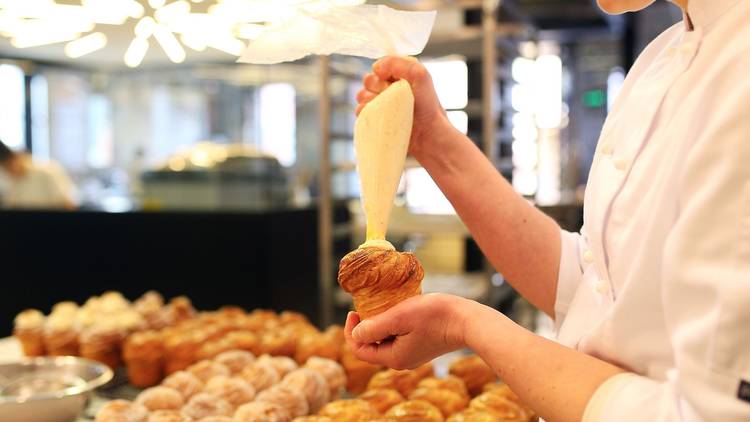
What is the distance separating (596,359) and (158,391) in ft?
3.35

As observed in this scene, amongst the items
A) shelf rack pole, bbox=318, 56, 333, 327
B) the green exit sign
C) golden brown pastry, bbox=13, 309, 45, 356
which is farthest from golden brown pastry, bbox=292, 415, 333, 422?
the green exit sign

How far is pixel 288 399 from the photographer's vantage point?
1497 mm

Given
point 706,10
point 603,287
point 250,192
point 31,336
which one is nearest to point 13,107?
point 250,192

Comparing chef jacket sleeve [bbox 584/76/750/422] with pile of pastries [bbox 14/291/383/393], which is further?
pile of pastries [bbox 14/291/383/393]

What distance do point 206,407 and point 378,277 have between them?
2.24ft

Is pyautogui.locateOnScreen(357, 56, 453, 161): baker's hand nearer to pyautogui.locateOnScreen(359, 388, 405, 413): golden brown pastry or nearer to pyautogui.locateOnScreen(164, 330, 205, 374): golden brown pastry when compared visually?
pyautogui.locateOnScreen(359, 388, 405, 413): golden brown pastry

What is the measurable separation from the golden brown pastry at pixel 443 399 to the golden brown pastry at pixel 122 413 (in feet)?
1.90

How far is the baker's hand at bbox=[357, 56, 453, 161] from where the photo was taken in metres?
1.24

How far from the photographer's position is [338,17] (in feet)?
3.89

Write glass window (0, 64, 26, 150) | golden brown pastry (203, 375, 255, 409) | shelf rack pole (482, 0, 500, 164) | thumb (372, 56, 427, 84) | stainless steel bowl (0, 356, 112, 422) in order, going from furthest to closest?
1. glass window (0, 64, 26, 150)
2. shelf rack pole (482, 0, 500, 164)
3. golden brown pastry (203, 375, 255, 409)
4. stainless steel bowl (0, 356, 112, 422)
5. thumb (372, 56, 427, 84)

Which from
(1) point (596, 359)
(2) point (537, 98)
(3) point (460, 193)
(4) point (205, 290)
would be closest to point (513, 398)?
(3) point (460, 193)

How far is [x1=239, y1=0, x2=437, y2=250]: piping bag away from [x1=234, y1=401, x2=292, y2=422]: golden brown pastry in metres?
0.53

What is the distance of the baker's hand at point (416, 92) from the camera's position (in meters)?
1.24

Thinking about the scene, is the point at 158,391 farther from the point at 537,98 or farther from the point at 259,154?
the point at 537,98
